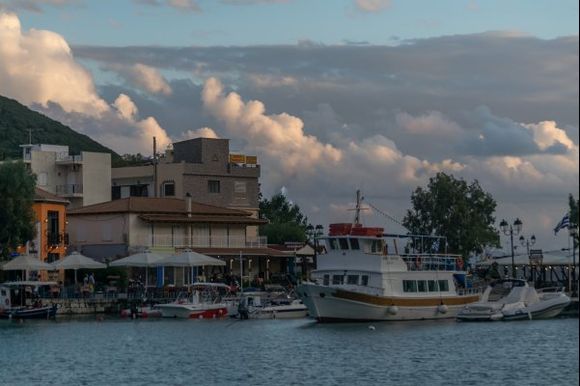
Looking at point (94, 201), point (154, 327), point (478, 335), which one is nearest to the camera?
point (478, 335)

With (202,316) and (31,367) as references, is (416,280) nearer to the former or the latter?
(202,316)

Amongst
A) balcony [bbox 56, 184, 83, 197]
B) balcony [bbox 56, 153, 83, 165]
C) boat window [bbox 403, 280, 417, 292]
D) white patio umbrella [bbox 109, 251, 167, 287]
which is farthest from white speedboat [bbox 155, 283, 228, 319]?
balcony [bbox 56, 153, 83, 165]

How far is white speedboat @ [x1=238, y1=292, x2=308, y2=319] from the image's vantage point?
283 feet

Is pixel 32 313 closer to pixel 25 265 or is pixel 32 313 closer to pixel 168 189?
pixel 25 265

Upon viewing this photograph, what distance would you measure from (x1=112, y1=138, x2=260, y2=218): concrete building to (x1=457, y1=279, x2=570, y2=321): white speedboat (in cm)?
→ 4896

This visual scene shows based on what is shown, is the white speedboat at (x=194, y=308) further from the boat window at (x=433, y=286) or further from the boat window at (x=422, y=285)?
the boat window at (x=433, y=286)

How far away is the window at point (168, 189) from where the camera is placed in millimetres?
125875

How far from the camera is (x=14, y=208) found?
9600cm

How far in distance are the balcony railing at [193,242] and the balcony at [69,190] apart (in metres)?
20.8

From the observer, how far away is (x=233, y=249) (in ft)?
358

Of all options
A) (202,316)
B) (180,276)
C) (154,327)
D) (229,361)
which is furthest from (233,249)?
(229,361)

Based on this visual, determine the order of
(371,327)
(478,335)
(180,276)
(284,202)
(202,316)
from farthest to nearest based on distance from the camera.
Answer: (284,202) < (180,276) < (202,316) < (371,327) < (478,335)

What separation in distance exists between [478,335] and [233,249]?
141ft

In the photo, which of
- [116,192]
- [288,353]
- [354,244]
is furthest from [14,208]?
[288,353]
